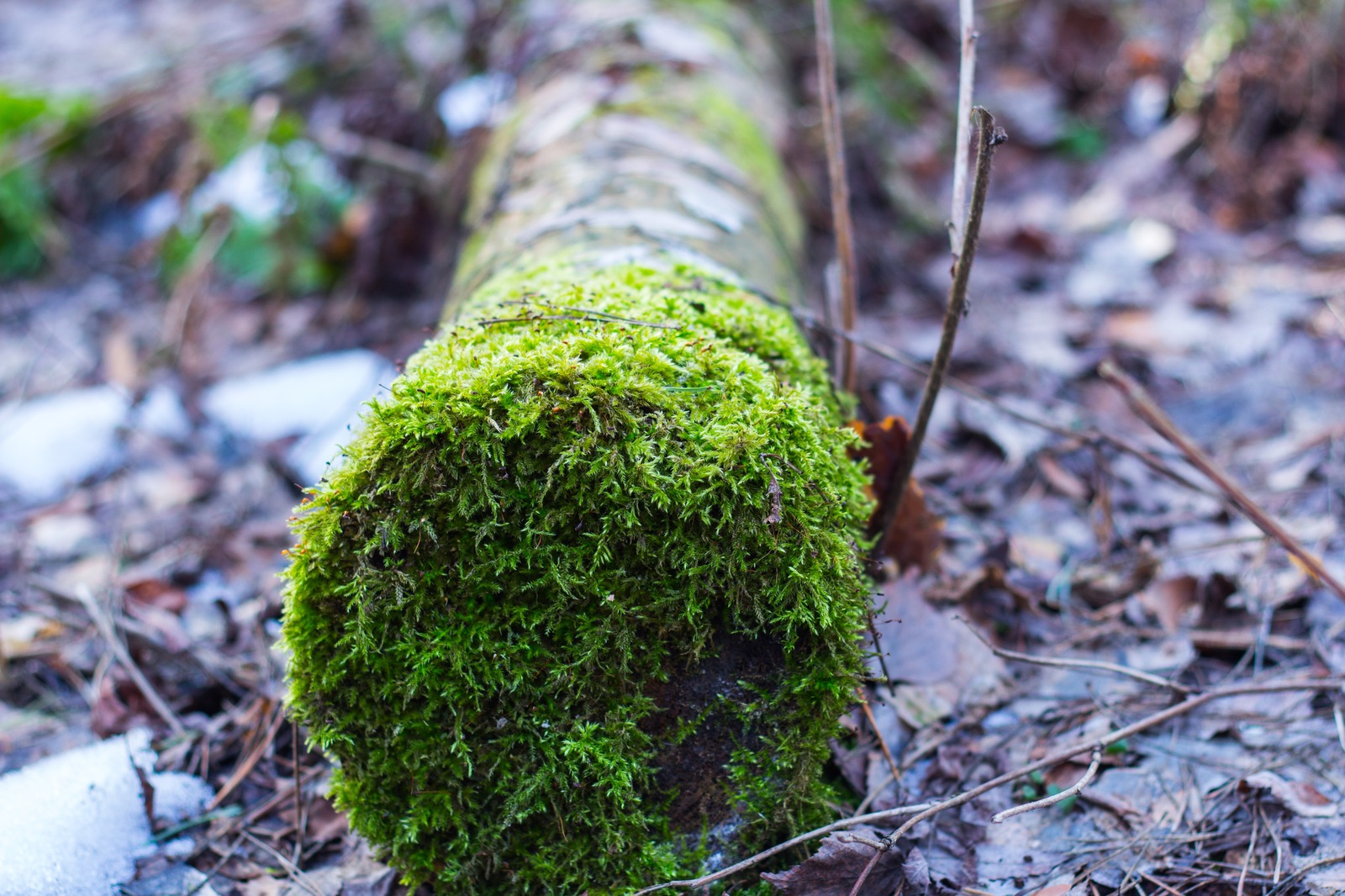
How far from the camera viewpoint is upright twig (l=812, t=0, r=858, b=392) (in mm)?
2012

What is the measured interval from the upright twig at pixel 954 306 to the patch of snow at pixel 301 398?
2.12 m

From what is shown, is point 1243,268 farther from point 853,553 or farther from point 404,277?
point 404,277

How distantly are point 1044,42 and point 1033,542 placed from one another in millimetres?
4313

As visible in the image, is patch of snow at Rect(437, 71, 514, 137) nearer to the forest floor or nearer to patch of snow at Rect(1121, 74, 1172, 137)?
the forest floor

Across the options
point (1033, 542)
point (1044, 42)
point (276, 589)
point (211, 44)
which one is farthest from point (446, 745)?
point (211, 44)

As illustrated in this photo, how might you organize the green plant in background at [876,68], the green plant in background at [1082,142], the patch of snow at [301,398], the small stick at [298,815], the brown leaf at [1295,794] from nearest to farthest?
the brown leaf at [1295,794] → the small stick at [298,815] → the patch of snow at [301,398] → the green plant in background at [876,68] → the green plant in background at [1082,142]

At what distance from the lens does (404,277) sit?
4219mm

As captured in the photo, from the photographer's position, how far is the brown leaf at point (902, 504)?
1882mm

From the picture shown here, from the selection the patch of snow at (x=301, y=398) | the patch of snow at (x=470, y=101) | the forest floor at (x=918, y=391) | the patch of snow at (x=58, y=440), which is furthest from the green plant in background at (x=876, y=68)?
the patch of snow at (x=58, y=440)

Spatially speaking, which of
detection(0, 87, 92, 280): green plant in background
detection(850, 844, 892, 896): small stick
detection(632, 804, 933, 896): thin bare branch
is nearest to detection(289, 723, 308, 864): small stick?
detection(632, 804, 933, 896): thin bare branch

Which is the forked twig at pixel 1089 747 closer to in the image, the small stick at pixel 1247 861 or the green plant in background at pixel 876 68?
the small stick at pixel 1247 861

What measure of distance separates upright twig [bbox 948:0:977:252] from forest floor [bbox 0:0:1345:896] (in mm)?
564

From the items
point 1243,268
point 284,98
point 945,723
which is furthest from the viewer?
point 284,98

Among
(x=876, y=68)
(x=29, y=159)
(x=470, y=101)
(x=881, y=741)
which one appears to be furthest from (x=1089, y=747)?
(x=29, y=159)
